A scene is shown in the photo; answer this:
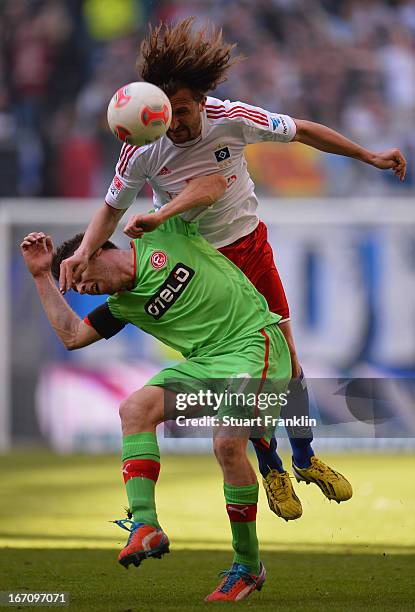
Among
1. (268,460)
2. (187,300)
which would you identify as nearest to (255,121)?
(187,300)

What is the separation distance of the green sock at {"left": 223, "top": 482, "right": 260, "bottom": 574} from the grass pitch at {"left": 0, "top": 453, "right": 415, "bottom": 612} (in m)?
0.20

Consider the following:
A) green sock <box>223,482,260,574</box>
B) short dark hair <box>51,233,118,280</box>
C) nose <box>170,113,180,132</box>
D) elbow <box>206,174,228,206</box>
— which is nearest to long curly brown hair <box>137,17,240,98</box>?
nose <box>170,113,180,132</box>

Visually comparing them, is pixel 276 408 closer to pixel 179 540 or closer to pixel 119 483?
pixel 179 540

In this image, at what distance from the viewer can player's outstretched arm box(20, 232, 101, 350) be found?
5.95m

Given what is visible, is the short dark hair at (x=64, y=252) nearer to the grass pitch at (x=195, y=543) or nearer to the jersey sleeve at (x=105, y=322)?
the jersey sleeve at (x=105, y=322)

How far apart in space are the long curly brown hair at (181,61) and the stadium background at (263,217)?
8.47 feet

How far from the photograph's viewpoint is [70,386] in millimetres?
15508

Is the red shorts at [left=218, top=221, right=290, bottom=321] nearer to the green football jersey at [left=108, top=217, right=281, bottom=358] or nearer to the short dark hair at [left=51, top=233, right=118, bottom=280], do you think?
the green football jersey at [left=108, top=217, right=281, bottom=358]

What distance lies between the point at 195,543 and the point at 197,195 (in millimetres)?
3100

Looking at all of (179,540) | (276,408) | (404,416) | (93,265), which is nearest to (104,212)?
(93,265)

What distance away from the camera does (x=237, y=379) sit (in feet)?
18.6

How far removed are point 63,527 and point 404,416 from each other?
4836 millimetres

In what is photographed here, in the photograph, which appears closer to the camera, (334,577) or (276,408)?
(276,408)

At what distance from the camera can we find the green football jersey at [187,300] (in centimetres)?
578
